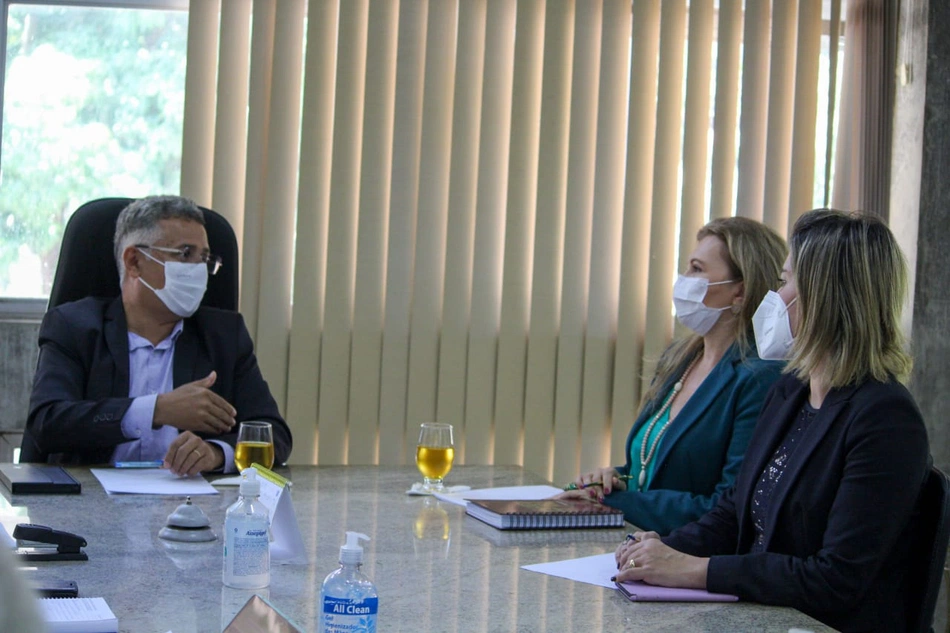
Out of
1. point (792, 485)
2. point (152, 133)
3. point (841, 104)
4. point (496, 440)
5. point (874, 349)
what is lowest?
point (496, 440)

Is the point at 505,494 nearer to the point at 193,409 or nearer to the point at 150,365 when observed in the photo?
the point at 193,409

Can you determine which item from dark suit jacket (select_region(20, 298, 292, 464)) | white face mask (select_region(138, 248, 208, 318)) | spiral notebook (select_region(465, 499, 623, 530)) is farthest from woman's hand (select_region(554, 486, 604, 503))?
white face mask (select_region(138, 248, 208, 318))

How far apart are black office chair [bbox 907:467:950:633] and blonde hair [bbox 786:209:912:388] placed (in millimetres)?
207

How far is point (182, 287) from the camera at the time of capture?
9.21 ft

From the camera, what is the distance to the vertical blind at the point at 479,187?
400 cm

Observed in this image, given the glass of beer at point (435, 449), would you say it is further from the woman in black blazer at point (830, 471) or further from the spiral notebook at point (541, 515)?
the woman in black blazer at point (830, 471)

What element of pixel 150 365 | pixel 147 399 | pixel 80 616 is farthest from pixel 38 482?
pixel 80 616

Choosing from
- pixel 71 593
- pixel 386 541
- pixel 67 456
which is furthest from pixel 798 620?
pixel 67 456

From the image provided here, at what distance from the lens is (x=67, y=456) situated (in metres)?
2.65

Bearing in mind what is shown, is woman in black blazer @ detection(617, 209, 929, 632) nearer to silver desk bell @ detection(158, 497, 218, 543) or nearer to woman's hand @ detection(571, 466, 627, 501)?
woman's hand @ detection(571, 466, 627, 501)

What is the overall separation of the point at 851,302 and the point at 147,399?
1603 mm

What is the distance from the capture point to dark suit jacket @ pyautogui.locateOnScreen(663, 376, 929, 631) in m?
1.57

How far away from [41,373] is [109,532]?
3.29 feet

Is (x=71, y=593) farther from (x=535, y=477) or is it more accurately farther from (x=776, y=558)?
(x=535, y=477)
